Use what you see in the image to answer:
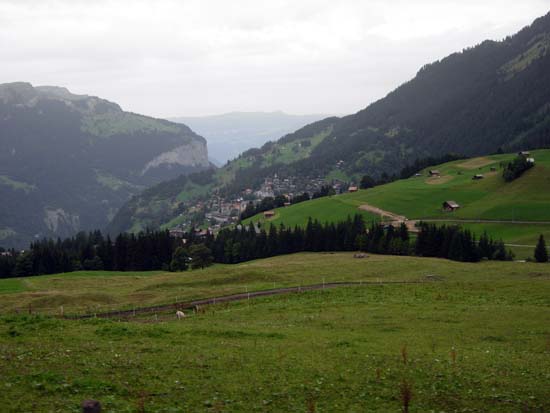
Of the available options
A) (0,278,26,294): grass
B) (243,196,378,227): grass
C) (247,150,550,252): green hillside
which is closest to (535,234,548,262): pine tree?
(247,150,550,252): green hillside

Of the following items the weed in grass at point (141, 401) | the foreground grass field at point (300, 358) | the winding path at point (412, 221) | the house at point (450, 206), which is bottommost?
the foreground grass field at point (300, 358)

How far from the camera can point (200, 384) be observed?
17.8 metres

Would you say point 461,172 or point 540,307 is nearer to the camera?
point 540,307

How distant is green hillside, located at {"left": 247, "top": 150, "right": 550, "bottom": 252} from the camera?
120812 millimetres

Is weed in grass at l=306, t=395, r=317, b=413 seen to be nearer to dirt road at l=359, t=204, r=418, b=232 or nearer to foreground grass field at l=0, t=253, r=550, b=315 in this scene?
foreground grass field at l=0, t=253, r=550, b=315

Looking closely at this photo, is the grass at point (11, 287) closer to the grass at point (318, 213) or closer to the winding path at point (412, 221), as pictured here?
the grass at point (318, 213)

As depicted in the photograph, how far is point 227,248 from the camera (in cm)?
11762

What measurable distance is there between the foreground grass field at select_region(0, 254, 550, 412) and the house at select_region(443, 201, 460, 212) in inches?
3993

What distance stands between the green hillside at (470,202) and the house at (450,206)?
1.53 m

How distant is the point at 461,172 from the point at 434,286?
5877 inches

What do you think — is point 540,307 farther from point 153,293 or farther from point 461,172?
point 461,172

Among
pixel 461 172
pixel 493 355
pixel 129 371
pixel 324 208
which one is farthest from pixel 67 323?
pixel 461 172

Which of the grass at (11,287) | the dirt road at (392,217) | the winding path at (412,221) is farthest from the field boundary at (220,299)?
the dirt road at (392,217)

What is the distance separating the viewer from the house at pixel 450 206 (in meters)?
142
